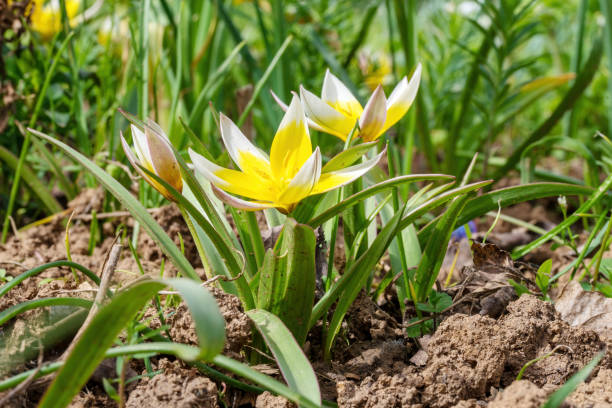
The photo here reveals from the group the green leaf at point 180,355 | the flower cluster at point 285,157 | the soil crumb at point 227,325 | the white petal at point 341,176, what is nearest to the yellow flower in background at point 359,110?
the flower cluster at point 285,157

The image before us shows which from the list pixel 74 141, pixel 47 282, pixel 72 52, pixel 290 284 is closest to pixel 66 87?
pixel 74 141

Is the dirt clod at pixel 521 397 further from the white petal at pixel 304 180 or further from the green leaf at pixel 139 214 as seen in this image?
the green leaf at pixel 139 214

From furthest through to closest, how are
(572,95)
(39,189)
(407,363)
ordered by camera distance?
(572,95)
(39,189)
(407,363)

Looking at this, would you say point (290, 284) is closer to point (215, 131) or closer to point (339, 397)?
point (339, 397)

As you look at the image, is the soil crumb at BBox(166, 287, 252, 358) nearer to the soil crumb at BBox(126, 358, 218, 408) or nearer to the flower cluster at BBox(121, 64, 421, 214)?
the soil crumb at BBox(126, 358, 218, 408)

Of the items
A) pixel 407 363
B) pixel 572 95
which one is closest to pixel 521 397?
pixel 407 363

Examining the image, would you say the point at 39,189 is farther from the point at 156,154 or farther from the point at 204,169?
the point at 204,169

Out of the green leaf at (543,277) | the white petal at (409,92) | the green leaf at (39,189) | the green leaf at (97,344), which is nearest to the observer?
the green leaf at (97,344)
